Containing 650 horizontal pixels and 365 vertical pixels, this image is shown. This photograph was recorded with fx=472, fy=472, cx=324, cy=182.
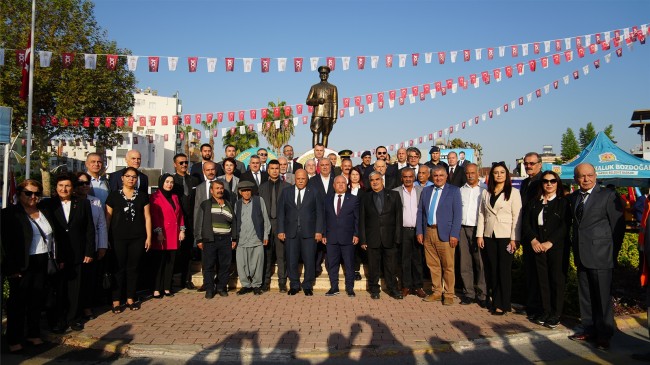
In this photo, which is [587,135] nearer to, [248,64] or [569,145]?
[569,145]

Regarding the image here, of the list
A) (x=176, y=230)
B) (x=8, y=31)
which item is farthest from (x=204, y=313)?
(x=8, y=31)

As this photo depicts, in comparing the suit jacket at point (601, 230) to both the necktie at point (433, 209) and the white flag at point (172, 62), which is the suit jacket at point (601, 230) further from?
the white flag at point (172, 62)

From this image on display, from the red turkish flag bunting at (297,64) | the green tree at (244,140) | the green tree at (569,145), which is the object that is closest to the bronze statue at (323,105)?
the red turkish flag bunting at (297,64)

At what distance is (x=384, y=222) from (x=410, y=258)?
765mm

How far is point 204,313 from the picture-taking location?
6516mm

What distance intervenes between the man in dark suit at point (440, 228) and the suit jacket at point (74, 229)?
Result: 4.65m

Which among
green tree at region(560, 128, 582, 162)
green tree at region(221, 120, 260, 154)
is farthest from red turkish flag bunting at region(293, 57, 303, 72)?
green tree at region(560, 128, 582, 162)

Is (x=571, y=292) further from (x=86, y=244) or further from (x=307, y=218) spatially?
(x=86, y=244)

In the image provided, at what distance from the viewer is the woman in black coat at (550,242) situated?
590cm

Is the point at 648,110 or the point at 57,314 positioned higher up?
the point at 648,110

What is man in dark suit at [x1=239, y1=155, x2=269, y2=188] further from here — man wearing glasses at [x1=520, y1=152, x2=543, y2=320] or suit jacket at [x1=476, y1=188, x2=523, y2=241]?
man wearing glasses at [x1=520, y1=152, x2=543, y2=320]

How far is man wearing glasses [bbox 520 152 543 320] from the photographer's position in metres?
6.23

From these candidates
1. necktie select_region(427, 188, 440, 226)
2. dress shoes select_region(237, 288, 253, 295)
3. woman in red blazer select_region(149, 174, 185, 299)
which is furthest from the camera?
dress shoes select_region(237, 288, 253, 295)

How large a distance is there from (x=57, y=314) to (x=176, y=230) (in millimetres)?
2075
